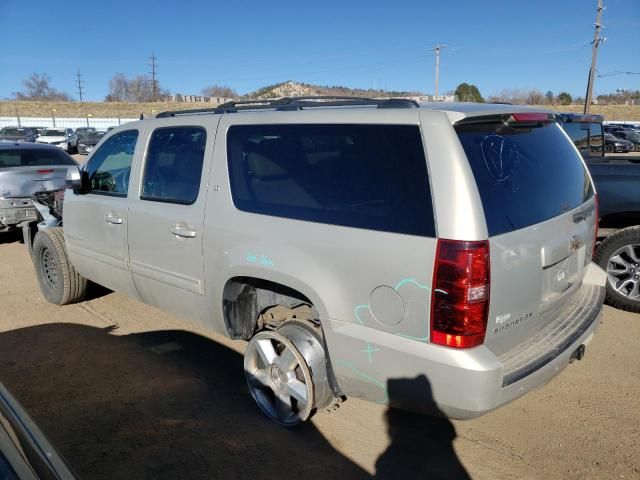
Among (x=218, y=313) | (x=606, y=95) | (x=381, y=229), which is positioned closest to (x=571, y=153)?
(x=381, y=229)

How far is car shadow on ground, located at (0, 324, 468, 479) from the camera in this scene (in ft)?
8.96

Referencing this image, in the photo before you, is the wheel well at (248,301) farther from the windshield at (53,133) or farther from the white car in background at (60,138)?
the windshield at (53,133)

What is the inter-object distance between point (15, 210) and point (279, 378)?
6321 millimetres

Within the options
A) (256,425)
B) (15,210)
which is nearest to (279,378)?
(256,425)

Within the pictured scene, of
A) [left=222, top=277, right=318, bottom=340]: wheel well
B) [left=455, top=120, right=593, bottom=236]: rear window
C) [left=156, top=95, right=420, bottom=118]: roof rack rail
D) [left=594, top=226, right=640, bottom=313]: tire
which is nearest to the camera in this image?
[left=455, top=120, right=593, bottom=236]: rear window

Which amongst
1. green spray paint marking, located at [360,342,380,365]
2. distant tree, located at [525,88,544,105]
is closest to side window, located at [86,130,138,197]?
green spray paint marking, located at [360,342,380,365]

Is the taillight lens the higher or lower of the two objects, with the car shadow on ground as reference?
higher

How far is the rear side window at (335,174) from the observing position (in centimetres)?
233

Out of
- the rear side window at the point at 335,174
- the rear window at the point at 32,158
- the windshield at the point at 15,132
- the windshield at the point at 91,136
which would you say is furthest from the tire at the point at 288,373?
the windshield at the point at 15,132

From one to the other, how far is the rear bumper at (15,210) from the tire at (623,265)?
7563 millimetres

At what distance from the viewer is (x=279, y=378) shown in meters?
3.11

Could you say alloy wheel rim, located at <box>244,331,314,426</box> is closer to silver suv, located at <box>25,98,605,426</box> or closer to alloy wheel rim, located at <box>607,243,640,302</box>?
silver suv, located at <box>25,98,605,426</box>

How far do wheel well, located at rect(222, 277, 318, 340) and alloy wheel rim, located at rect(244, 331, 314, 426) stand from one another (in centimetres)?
18

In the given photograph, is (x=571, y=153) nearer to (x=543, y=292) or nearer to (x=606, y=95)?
(x=543, y=292)
